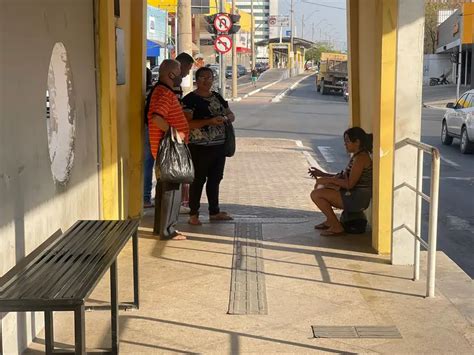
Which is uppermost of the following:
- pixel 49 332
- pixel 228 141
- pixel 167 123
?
pixel 167 123

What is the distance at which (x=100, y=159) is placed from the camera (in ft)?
21.9

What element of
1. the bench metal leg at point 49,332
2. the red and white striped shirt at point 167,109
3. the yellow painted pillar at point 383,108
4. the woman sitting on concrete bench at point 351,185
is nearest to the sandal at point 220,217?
the woman sitting on concrete bench at point 351,185

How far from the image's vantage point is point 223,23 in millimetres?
20078

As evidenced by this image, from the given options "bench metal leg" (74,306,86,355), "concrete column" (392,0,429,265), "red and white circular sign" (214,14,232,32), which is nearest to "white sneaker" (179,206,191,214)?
"concrete column" (392,0,429,265)

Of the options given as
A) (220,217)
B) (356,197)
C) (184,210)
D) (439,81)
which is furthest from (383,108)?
(439,81)

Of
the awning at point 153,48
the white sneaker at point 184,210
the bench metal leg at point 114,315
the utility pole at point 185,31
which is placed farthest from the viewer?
the awning at point 153,48

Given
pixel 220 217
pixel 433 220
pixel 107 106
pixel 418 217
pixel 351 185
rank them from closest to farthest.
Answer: pixel 433 220 < pixel 418 217 < pixel 107 106 < pixel 351 185 < pixel 220 217

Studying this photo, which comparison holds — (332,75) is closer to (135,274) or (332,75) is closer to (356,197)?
(356,197)

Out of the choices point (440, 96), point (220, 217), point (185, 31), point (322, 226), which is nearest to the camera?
point (322, 226)

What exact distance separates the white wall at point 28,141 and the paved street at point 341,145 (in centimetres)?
420

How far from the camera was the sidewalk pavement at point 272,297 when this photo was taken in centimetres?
451

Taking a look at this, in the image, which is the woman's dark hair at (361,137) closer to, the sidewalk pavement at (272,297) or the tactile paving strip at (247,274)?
the sidewalk pavement at (272,297)

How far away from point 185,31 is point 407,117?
981cm

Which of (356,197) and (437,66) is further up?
(437,66)
